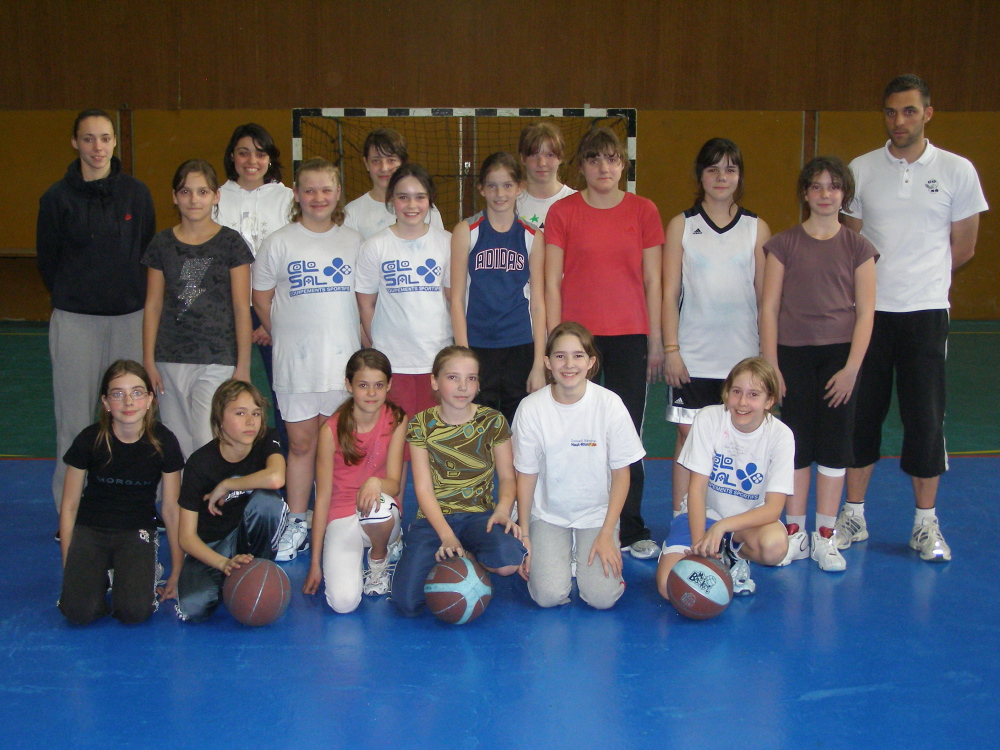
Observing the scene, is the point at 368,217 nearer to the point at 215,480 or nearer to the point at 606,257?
the point at 606,257

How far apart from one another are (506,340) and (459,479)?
76 cm

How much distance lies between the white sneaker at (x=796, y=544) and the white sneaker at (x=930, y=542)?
50 centimetres

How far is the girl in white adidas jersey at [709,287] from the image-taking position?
4.03 meters

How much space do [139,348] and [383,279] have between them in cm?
135

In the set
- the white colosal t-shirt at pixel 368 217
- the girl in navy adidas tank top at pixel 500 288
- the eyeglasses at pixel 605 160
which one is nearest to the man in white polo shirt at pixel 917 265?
the eyeglasses at pixel 605 160

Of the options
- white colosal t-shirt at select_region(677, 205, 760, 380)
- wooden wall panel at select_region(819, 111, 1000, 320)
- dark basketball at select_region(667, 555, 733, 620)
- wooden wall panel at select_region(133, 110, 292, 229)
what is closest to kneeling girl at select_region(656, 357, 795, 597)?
dark basketball at select_region(667, 555, 733, 620)

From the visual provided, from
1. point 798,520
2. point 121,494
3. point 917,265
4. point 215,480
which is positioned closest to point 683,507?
point 798,520

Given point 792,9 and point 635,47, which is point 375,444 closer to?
point 635,47

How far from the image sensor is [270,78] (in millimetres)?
12031

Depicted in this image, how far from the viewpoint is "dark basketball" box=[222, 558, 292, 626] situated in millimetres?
3225

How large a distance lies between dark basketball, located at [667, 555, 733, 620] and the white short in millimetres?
1773

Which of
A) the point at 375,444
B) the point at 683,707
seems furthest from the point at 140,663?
the point at 683,707

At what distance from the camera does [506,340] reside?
4.09 meters

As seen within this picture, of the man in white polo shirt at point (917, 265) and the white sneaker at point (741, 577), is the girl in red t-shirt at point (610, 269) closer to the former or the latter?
the white sneaker at point (741, 577)
